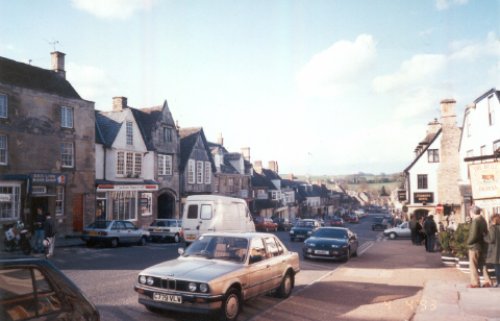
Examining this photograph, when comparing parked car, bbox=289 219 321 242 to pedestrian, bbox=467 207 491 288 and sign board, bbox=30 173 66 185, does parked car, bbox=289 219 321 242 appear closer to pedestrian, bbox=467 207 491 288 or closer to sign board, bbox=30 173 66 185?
sign board, bbox=30 173 66 185

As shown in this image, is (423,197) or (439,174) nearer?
(439,174)

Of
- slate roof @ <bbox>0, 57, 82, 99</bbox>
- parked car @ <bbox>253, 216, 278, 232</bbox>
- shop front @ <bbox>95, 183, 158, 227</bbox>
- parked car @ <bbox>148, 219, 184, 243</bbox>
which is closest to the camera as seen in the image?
slate roof @ <bbox>0, 57, 82, 99</bbox>

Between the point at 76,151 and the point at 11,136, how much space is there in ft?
14.8

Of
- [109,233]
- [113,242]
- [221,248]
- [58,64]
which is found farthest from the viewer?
[58,64]

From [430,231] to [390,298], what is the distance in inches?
496

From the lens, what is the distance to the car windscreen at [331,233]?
59.5ft

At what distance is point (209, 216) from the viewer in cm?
1838

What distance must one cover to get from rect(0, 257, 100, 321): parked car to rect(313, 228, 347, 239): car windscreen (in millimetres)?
15064

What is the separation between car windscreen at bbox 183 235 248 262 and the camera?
29.0 ft

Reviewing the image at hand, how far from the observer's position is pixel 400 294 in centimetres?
1091

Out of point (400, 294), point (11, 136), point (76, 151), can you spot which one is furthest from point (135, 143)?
point (400, 294)

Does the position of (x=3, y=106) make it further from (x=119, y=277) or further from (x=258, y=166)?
(x=258, y=166)

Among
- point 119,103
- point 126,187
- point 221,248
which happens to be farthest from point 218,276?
point 119,103

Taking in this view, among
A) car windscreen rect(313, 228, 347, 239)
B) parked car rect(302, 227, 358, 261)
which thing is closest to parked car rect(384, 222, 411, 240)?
parked car rect(302, 227, 358, 261)
